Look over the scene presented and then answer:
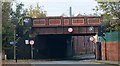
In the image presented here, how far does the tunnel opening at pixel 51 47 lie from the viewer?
80256 mm

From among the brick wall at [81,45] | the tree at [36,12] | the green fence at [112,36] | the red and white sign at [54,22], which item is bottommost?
the brick wall at [81,45]

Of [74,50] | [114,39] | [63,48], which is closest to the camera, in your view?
[114,39]

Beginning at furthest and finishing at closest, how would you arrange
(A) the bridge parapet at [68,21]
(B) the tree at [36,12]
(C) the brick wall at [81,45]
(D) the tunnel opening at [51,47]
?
(C) the brick wall at [81,45] < (B) the tree at [36,12] < (D) the tunnel opening at [51,47] < (A) the bridge parapet at [68,21]

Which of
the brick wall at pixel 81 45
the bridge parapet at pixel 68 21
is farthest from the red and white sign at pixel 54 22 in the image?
the brick wall at pixel 81 45

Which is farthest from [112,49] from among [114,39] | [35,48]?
[35,48]

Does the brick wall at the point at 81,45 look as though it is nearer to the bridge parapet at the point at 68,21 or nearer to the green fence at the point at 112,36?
the bridge parapet at the point at 68,21

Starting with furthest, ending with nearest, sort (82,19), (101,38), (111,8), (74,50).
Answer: (74,50) < (82,19) < (101,38) < (111,8)

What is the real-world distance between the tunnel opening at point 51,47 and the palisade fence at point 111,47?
19.5 m

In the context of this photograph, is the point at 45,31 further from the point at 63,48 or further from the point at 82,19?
the point at 63,48

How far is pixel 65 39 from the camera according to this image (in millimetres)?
92500

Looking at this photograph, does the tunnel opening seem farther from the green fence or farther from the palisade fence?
the green fence

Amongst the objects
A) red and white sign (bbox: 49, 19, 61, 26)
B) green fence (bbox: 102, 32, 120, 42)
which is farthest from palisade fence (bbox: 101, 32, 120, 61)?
red and white sign (bbox: 49, 19, 61, 26)

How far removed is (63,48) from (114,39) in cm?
3459

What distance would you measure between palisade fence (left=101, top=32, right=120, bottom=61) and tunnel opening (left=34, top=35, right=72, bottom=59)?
63.9ft
